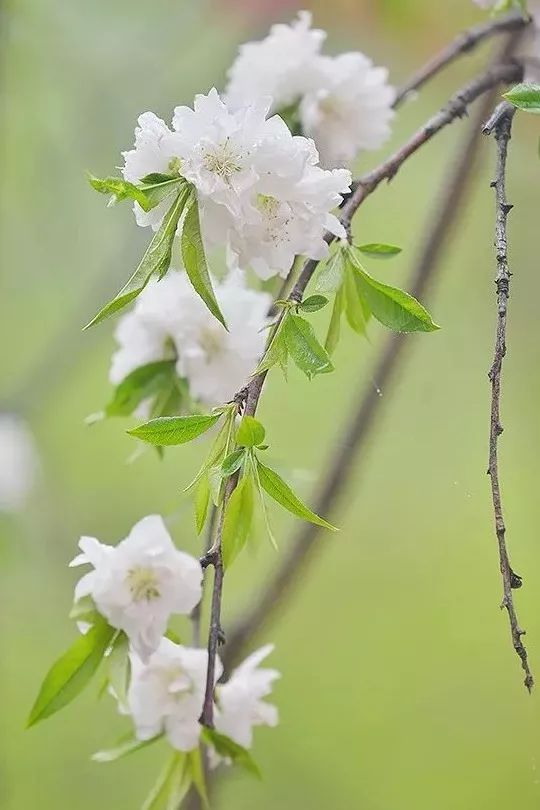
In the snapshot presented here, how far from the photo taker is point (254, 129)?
0.35 m

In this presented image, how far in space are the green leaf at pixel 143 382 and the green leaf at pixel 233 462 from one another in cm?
18

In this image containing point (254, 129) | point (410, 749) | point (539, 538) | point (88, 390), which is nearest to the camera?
point (254, 129)

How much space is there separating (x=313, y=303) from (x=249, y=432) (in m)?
0.06

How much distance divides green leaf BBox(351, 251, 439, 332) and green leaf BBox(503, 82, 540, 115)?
0.27 feet

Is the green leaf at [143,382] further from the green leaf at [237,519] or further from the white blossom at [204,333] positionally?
the green leaf at [237,519]

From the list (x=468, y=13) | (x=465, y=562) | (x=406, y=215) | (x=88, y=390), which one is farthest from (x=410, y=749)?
(x=468, y=13)

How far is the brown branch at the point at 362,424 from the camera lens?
2.45 ft

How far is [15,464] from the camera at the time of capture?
3.48 feet

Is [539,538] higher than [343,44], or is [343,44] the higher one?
[343,44]

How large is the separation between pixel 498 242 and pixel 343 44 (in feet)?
2.71

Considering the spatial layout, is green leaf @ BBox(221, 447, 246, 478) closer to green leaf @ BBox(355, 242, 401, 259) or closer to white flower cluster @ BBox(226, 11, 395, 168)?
green leaf @ BBox(355, 242, 401, 259)

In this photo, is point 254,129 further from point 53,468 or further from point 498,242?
point 53,468

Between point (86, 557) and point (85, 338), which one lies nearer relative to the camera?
point (86, 557)

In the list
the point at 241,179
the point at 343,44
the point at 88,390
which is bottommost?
the point at 88,390
